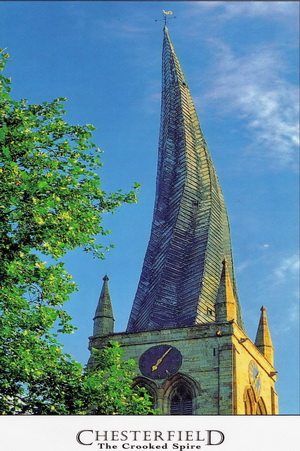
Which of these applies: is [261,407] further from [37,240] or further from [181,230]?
[37,240]

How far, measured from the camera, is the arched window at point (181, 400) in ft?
150

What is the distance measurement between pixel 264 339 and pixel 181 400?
7.24 meters

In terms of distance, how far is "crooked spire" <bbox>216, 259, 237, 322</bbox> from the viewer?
47.3 m

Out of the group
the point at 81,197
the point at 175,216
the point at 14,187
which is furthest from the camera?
the point at 175,216

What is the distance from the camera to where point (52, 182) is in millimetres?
23453

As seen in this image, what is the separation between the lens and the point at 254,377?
48906 mm

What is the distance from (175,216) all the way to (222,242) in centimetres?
236

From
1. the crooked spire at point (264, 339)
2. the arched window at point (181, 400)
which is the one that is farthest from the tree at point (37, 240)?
the crooked spire at point (264, 339)

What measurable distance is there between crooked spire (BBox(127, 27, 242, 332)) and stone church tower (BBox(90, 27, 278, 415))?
5cm

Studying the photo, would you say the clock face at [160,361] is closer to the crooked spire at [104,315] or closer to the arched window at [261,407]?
the crooked spire at [104,315]

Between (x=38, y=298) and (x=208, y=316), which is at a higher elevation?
(x=208, y=316)
